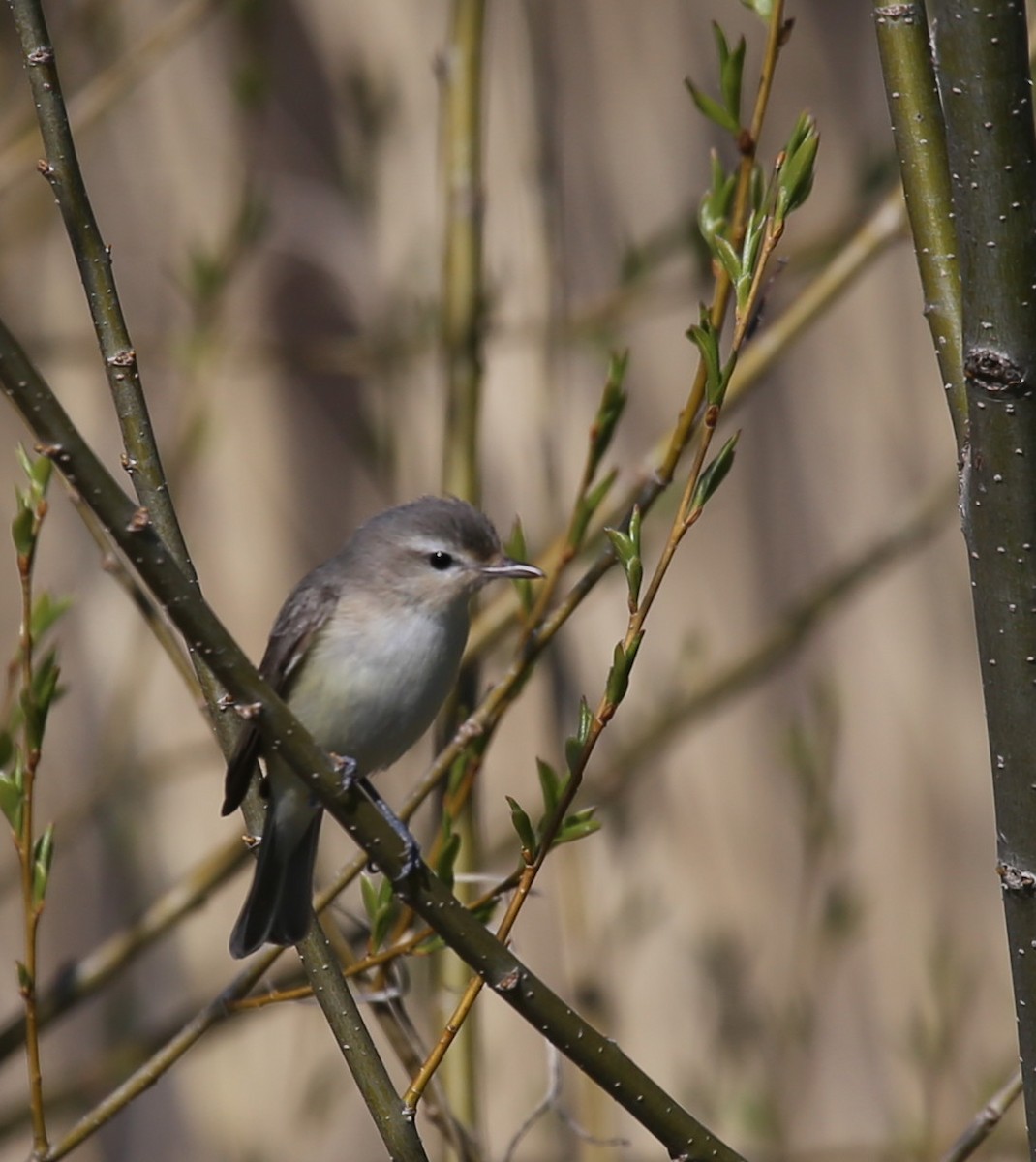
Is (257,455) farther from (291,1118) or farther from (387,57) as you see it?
(291,1118)

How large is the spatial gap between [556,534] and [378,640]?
562mm

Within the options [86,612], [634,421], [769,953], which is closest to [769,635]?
[634,421]

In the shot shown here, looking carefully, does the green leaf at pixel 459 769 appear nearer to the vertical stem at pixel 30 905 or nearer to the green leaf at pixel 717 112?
the vertical stem at pixel 30 905

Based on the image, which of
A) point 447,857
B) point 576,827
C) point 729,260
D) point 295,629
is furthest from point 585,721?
point 295,629

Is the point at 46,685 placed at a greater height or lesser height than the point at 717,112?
lesser

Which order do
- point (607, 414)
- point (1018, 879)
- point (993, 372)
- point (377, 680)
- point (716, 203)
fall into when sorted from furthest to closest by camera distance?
point (377, 680)
point (607, 414)
point (716, 203)
point (1018, 879)
point (993, 372)

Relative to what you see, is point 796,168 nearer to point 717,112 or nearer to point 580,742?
point 717,112

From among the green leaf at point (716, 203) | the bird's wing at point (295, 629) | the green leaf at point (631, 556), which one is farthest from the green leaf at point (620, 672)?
the bird's wing at point (295, 629)

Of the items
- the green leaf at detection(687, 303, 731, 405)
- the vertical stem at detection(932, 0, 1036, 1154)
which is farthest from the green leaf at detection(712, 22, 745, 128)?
the vertical stem at detection(932, 0, 1036, 1154)

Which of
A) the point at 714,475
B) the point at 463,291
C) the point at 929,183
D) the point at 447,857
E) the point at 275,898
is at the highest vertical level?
the point at 463,291

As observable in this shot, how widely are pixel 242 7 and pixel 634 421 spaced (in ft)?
4.91

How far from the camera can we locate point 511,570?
2.28m

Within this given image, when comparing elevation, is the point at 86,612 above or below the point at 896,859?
above

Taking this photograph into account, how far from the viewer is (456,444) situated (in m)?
2.42
